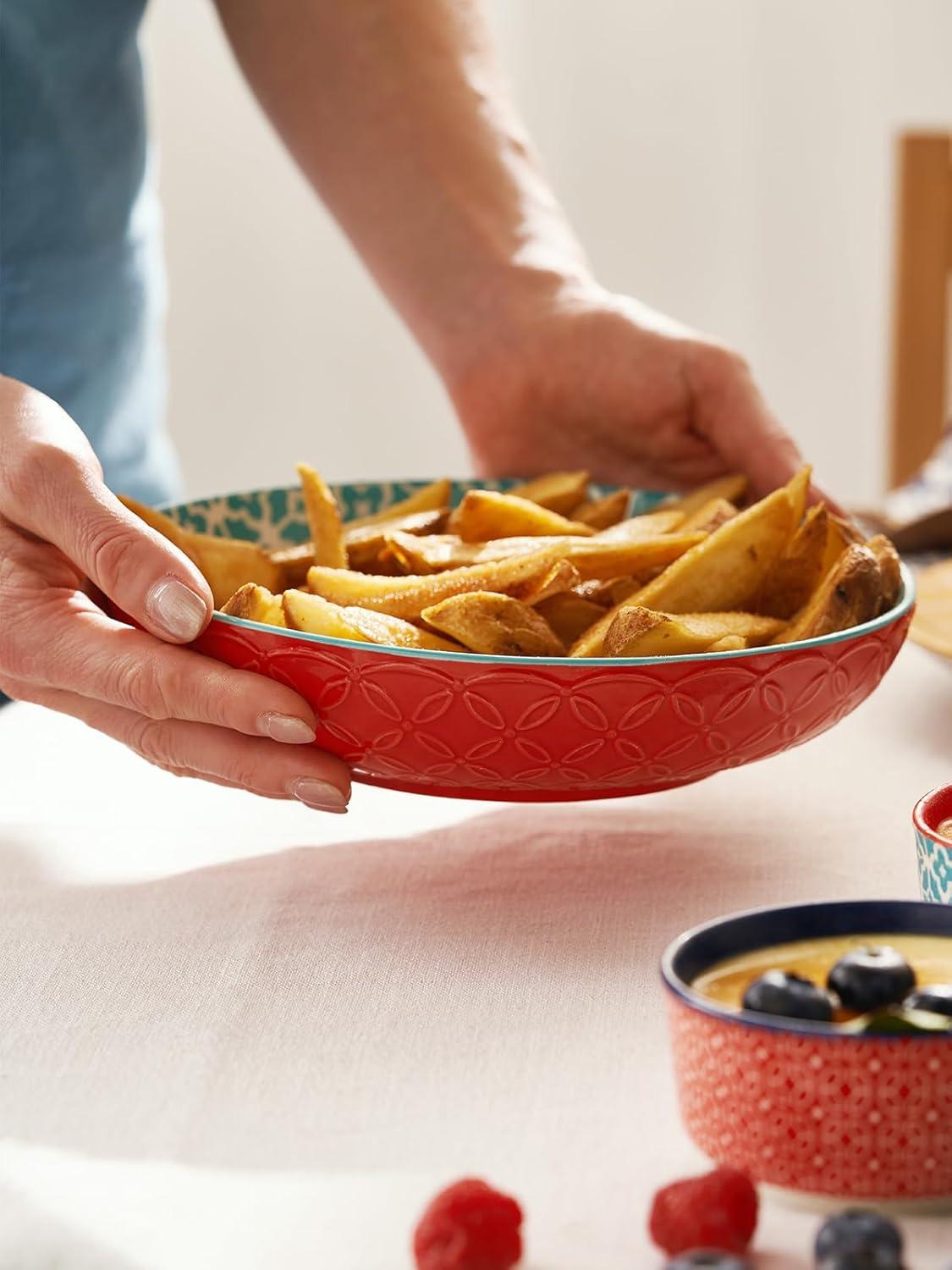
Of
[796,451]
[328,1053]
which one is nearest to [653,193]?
[796,451]

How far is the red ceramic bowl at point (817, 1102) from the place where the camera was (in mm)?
688

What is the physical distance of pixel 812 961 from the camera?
2.58ft

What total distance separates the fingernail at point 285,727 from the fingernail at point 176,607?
0.08m

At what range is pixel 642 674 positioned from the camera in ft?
3.34

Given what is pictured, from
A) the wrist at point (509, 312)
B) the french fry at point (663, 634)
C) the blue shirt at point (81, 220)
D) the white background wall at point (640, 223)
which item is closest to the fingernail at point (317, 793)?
the french fry at point (663, 634)

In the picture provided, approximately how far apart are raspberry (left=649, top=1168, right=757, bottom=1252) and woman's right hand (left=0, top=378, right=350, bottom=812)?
474mm

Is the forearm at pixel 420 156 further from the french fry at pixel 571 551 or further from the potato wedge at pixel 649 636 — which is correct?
the potato wedge at pixel 649 636

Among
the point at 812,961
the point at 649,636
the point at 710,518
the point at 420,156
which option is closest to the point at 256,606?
the point at 649,636

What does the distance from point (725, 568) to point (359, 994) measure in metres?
0.41

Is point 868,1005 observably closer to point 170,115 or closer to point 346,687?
point 346,687

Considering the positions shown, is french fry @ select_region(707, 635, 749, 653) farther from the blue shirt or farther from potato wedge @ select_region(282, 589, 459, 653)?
the blue shirt

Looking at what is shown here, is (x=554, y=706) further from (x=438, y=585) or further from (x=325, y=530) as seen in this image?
(x=325, y=530)

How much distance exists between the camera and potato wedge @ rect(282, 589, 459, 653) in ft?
3.54

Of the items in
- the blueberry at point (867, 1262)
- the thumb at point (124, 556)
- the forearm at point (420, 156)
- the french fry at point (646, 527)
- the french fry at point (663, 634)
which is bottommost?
the blueberry at point (867, 1262)
